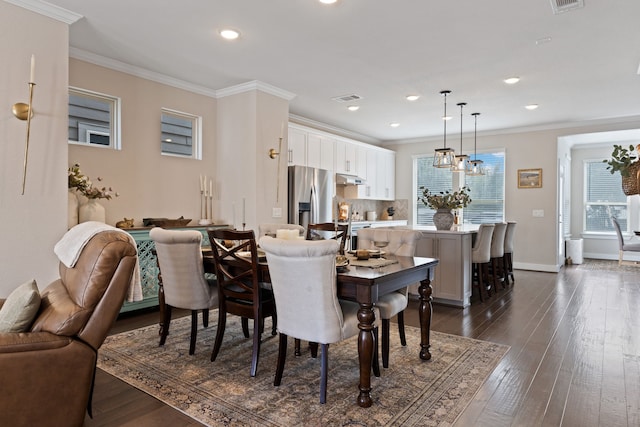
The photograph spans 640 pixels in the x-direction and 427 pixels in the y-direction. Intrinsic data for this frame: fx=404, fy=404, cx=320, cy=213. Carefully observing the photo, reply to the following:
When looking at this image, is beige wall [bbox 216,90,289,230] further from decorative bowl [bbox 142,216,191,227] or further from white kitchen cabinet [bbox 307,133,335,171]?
white kitchen cabinet [bbox 307,133,335,171]

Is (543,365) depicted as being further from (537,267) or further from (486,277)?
(537,267)

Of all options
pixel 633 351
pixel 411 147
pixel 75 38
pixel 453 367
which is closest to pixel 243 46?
pixel 75 38

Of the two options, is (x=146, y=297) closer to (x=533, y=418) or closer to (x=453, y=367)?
(x=453, y=367)

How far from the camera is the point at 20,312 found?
5.77 feet

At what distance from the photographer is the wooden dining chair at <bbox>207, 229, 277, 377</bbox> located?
2.64 meters

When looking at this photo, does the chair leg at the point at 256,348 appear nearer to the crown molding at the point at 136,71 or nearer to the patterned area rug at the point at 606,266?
the crown molding at the point at 136,71

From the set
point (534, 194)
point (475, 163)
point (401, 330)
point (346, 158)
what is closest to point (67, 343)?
point (401, 330)

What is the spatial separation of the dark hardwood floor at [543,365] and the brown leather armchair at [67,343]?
16.3 inches

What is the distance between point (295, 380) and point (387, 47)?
3010 mm

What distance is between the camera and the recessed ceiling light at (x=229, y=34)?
11.4ft

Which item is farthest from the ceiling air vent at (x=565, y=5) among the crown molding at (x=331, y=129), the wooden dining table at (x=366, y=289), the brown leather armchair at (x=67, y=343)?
the crown molding at (x=331, y=129)

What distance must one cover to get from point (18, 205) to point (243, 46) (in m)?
2.30

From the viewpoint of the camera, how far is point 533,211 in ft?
24.3

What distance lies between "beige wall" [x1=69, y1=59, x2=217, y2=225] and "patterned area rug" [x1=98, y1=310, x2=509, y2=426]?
162 cm
